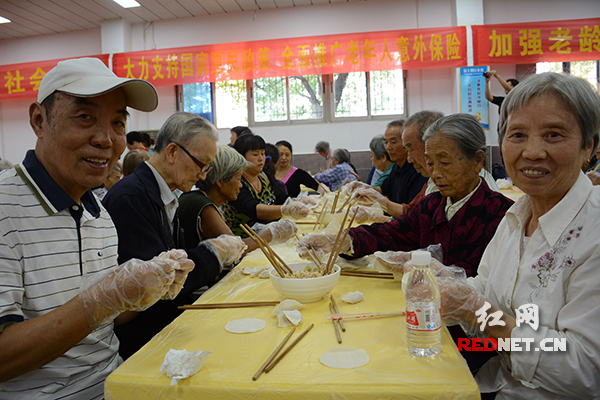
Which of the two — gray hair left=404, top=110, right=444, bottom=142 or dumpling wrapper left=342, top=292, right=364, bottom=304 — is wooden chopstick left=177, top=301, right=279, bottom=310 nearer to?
dumpling wrapper left=342, top=292, right=364, bottom=304

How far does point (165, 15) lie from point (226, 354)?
7782 millimetres

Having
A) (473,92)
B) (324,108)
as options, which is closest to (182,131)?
(324,108)

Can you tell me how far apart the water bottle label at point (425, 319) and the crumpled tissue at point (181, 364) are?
0.50 metres

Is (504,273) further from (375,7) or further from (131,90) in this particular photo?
(375,7)

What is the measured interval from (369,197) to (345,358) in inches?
89.8

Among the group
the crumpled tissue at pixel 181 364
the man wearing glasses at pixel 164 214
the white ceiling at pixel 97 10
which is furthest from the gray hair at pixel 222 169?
the white ceiling at pixel 97 10

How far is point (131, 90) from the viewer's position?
131 cm

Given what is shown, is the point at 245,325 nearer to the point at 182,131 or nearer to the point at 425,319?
the point at 425,319

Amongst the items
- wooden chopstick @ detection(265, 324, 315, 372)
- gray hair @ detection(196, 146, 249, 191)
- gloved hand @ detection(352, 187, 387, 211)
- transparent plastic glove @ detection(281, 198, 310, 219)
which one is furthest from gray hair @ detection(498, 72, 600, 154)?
transparent plastic glove @ detection(281, 198, 310, 219)

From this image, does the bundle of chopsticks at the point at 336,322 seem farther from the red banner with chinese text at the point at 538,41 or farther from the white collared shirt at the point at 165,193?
the red banner with chinese text at the point at 538,41

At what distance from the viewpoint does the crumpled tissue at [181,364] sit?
0.84 meters

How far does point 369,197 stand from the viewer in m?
3.10

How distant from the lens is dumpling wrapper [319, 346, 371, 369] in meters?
0.87

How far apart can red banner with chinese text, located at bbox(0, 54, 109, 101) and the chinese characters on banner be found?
6879 mm
